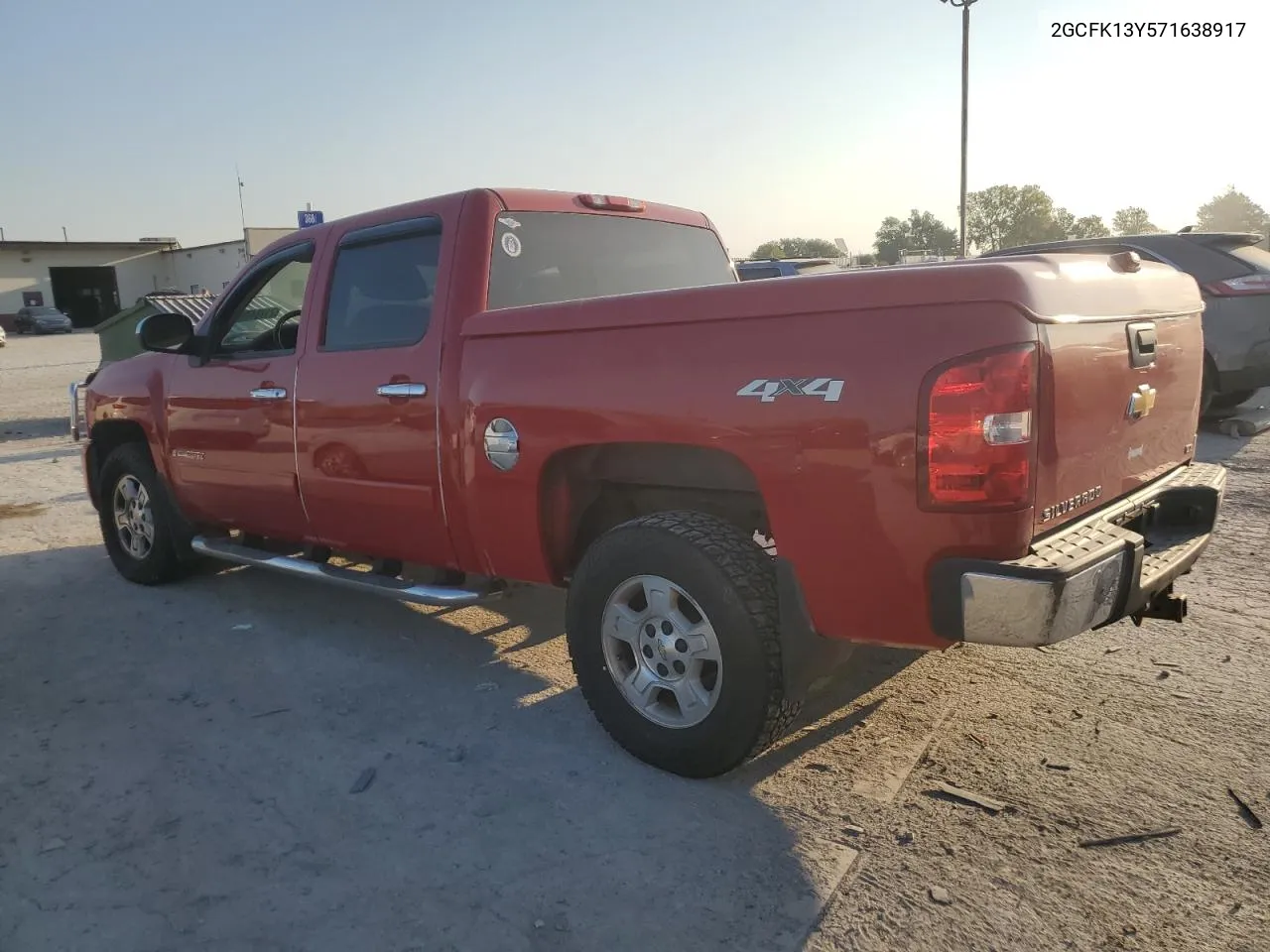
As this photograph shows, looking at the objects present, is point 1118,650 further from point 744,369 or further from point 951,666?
point 744,369

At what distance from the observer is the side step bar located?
3.84m

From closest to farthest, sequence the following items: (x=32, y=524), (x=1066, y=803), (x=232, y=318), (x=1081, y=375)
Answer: (x=1081, y=375), (x=1066, y=803), (x=232, y=318), (x=32, y=524)

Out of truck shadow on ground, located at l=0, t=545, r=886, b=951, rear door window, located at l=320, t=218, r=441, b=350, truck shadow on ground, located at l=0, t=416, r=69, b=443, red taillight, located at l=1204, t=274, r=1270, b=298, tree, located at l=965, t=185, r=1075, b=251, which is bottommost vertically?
truck shadow on ground, located at l=0, t=545, r=886, b=951

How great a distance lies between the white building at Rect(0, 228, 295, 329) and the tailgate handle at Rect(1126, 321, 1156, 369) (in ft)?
184

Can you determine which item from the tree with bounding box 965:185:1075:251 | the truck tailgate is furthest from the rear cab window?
the tree with bounding box 965:185:1075:251

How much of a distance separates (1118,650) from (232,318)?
459cm

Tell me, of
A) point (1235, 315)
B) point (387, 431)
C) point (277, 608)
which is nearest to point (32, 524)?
point (277, 608)

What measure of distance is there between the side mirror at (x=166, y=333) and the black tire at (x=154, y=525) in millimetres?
876

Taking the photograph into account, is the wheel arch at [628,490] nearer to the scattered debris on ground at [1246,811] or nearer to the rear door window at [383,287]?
the rear door window at [383,287]

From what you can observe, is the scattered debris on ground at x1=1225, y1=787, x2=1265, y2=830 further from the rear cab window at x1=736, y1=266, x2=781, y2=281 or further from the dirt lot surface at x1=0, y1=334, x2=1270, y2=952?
the rear cab window at x1=736, y1=266, x2=781, y2=281

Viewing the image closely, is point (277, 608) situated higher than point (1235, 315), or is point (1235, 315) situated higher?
point (1235, 315)

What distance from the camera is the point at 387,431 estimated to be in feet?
12.9

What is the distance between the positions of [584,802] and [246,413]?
2.77 meters

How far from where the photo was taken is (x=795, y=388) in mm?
2662
